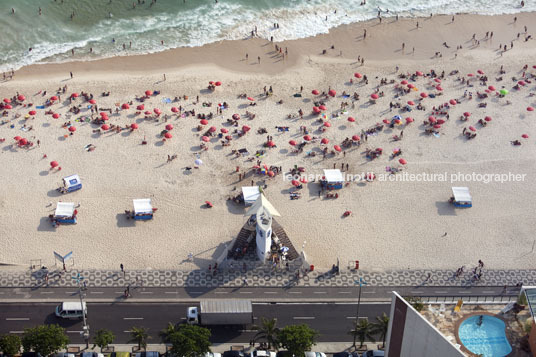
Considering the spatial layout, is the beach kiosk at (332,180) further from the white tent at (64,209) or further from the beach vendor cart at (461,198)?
the white tent at (64,209)

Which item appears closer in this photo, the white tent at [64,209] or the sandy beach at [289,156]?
the sandy beach at [289,156]

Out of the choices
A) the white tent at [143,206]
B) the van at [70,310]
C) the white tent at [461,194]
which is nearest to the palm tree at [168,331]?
the van at [70,310]

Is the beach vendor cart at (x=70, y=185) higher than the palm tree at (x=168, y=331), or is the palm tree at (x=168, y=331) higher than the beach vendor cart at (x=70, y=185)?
the beach vendor cart at (x=70, y=185)

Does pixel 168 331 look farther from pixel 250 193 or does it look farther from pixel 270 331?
pixel 250 193

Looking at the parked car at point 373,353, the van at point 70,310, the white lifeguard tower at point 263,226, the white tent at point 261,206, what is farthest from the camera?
the white tent at point 261,206

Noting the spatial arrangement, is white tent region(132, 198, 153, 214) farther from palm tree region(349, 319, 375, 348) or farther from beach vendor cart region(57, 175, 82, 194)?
palm tree region(349, 319, 375, 348)
